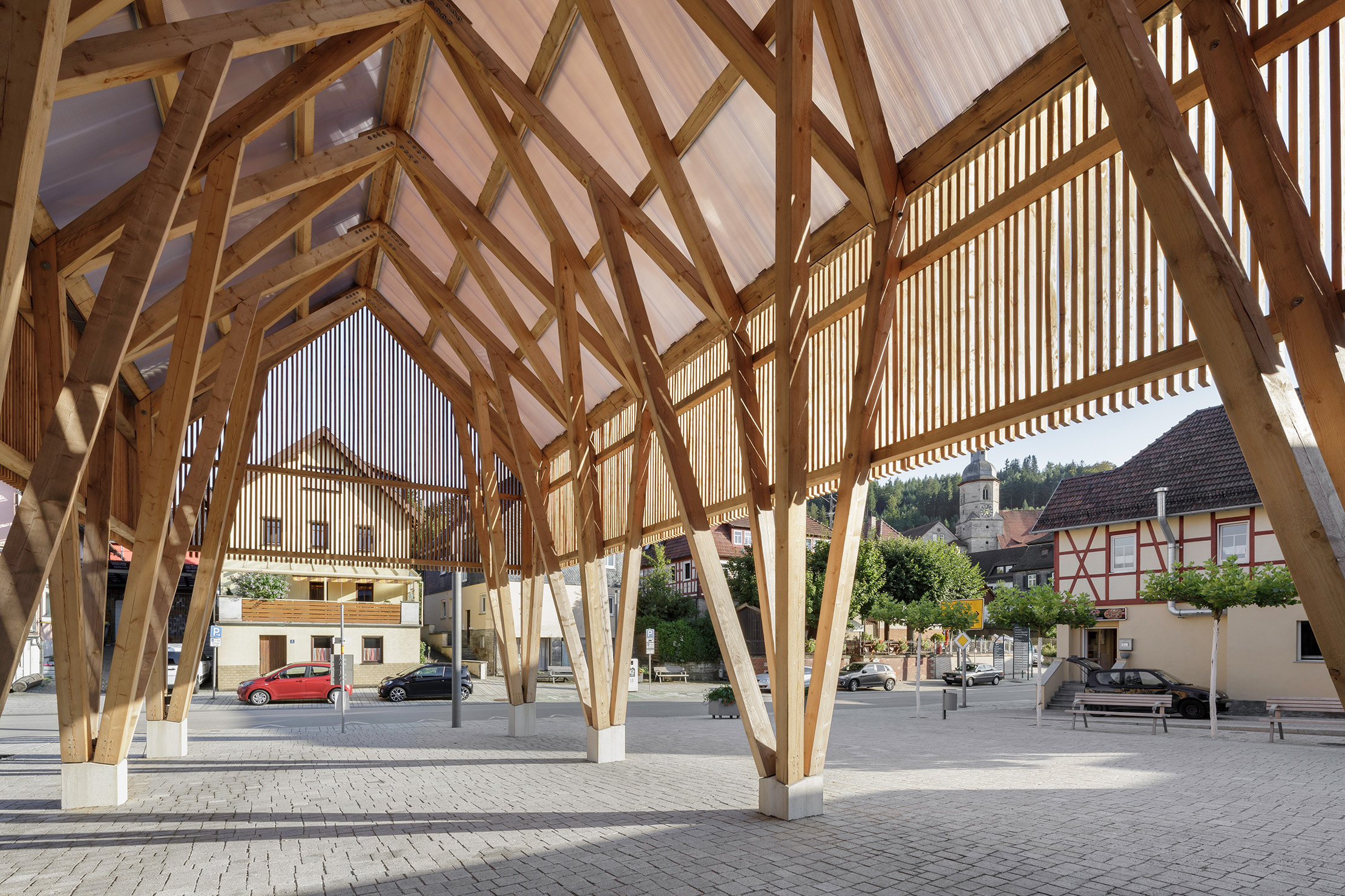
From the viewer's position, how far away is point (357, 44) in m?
9.29

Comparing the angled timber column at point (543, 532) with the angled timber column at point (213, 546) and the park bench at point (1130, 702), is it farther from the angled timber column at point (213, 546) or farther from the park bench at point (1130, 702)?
the park bench at point (1130, 702)

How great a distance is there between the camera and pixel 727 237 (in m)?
10.3

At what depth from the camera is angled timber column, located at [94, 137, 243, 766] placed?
27.3 feet

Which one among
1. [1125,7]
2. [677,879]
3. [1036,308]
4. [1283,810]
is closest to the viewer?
[1125,7]

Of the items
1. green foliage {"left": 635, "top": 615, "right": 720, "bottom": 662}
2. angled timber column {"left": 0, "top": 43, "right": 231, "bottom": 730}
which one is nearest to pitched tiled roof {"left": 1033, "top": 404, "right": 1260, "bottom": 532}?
green foliage {"left": 635, "top": 615, "right": 720, "bottom": 662}

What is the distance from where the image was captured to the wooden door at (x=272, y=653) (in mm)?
32594

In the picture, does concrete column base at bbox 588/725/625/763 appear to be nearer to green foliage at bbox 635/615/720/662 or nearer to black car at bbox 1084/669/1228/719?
black car at bbox 1084/669/1228/719

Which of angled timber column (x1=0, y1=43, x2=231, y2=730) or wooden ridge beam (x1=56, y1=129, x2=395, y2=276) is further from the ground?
wooden ridge beam (x1=56, y1=129, x2=395, y2=276)

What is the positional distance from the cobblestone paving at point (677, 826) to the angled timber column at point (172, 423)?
165 centimetres

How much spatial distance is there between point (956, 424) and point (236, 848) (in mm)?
6800

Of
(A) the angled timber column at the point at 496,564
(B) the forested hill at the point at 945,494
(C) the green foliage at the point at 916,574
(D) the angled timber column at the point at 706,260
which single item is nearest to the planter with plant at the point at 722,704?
(A) the angled timber column at the point at 496,564

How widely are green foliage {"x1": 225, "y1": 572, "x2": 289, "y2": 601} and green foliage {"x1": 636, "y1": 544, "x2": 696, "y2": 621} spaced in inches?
584

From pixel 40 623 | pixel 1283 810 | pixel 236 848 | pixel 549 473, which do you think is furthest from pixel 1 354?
pixel 40 623

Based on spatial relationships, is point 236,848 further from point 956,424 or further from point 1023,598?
point 1023,598
